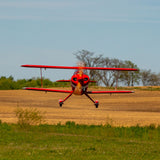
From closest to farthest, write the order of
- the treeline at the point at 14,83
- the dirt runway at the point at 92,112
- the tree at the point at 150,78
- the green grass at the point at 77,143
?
the green grass at the point at 77,143 < the dirt runway at the point at 92,112 < the treeline at the point at 14,83 < the tree at the point at 150,78

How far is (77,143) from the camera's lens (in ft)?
65.4

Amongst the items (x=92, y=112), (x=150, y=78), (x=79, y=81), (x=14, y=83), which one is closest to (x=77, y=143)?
(x=79, y=81)

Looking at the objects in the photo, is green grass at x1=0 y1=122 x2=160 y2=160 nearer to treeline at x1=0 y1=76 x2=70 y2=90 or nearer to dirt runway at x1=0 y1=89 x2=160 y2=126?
dirt runway at x1=0 y1=89 x2=160 y2=126

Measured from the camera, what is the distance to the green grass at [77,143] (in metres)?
16.3

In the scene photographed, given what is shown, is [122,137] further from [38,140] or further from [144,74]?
[144,74]

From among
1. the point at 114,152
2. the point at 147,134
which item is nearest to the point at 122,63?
the point at 147,134

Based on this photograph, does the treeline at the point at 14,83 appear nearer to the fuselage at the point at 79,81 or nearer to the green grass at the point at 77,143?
the fuselage at the point at 79,81

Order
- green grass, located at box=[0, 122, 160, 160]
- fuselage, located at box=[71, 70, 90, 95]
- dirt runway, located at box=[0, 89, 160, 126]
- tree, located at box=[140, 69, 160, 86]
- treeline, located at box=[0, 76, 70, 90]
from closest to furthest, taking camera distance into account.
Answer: green grass, located at box=[0, 122, 160, 160] → fuselage, located at box=[71, 70, 90, 95] → dirt runway, located at box=[0, 89, 160, 126] → treeline, located at box=[0, 76, 70, 90] → tree, located at box=[140, 69, 160, 86]

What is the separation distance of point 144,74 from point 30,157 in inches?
4040

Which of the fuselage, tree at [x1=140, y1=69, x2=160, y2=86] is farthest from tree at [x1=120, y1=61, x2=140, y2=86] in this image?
the fuselage

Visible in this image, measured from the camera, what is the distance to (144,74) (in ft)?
381

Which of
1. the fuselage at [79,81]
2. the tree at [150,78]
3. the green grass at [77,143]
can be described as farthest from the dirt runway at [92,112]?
the tree at [150,78]

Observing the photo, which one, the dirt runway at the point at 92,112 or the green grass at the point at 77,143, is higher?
the dirt runway at the point at 92,112

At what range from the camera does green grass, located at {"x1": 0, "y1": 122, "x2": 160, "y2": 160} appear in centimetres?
1631
